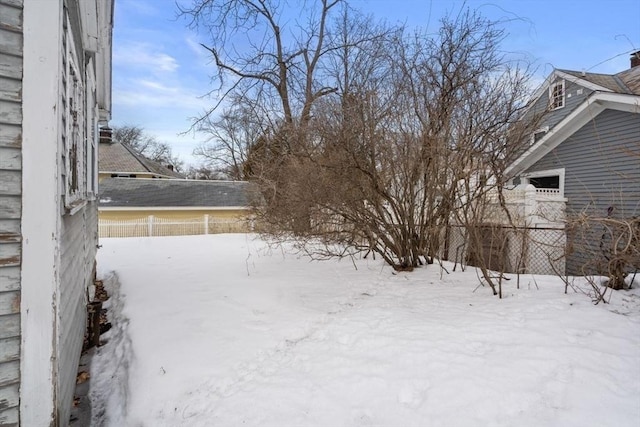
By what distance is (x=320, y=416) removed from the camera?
236cm

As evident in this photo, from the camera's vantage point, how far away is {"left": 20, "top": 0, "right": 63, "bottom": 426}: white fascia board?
5.90ft

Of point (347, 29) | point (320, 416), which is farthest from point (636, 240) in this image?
point (347, 29)

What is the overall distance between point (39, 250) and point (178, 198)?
745 inches

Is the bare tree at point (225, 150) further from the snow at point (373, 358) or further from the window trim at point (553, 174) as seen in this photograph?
the snow at point (373, 358)

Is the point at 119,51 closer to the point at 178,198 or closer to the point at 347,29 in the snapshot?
the point at 347,29

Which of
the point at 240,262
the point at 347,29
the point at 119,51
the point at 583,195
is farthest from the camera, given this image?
A: the point at 347,29

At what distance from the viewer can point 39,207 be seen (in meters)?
1.82

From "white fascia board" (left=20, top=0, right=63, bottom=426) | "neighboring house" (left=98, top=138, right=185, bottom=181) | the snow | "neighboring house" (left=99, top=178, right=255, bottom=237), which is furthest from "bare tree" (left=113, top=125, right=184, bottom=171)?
"white fascia board" (left=20, top=0, right=63, bottom=426)

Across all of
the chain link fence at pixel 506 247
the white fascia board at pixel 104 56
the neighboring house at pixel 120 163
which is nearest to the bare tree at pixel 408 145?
the chain link fence at pixel 506 247

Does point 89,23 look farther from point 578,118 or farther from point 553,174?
point 553,174

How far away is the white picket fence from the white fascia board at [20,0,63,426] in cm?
1362

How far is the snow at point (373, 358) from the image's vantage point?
2.37 m

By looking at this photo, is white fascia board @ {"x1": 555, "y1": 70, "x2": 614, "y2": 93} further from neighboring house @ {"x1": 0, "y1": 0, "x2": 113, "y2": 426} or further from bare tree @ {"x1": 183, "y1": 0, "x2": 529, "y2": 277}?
Answer: neighboring house @ {"x1": 0, "y1": 0, "x2": 113, "y2": 426}

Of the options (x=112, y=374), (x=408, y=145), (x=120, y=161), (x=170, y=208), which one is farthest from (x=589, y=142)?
(x=120, y=161)
